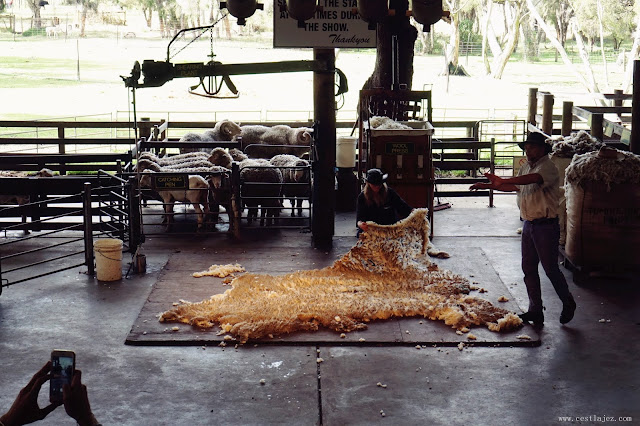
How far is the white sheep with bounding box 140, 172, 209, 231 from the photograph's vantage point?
11891 mm

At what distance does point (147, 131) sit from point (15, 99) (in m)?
22.5

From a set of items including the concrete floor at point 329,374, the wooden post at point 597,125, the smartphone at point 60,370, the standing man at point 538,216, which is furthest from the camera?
the wooden post at point 597,125

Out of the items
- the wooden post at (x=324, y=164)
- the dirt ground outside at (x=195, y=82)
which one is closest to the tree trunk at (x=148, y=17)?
the dirt ground outside at (x=195, y=82)

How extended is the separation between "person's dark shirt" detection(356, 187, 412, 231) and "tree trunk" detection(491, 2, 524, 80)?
3223cm

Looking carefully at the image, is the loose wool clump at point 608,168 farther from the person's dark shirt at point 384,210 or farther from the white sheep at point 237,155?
the white sheep at point 237,155

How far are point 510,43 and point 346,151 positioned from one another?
97.1ft

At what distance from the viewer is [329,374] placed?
270 inches

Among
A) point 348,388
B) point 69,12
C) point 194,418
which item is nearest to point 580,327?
point 348,388

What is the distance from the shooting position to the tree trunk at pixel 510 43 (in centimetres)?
3966

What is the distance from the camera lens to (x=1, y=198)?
12.1 meters

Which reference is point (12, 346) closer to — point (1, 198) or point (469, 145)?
point (1, 198)

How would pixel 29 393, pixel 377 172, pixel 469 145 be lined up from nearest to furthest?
pixel 29 393 → pixel 377 172 → pixel 469 145

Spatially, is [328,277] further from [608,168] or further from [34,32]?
[34,32]

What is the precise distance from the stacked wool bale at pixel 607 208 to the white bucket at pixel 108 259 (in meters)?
5.34
